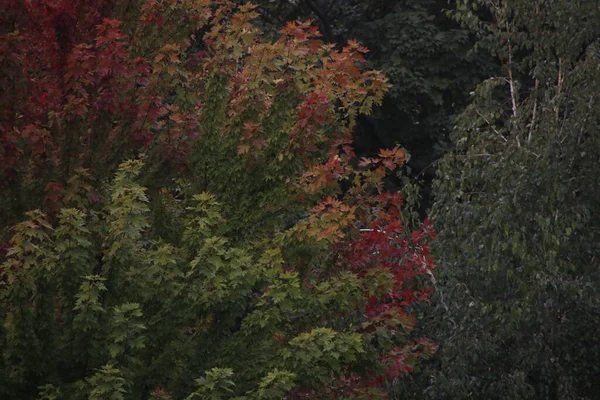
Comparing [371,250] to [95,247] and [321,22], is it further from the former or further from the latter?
[321,22]

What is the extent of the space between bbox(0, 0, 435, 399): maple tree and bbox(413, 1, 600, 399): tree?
2.11 metres

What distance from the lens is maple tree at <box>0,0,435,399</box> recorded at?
731 centimetres

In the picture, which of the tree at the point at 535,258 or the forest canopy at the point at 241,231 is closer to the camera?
the forest canopy at the point at 241,231

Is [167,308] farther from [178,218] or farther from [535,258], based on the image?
[535,258]

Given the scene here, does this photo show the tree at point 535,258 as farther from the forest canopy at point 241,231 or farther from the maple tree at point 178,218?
the maple tree at point 178,218

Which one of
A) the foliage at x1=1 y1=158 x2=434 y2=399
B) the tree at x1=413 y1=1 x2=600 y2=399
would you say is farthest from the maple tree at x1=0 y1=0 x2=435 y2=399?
the tree at x1=413 y1=1 x2=600 y2=399

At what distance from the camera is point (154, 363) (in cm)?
785

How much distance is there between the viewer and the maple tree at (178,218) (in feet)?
24.0

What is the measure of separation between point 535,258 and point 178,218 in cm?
439

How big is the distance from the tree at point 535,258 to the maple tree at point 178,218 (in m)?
2.11

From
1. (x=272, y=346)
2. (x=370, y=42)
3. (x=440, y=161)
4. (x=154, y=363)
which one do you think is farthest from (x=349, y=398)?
(x=370, y=42)

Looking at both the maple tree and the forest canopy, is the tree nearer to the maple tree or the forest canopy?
the forest canopy

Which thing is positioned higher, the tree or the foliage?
the foliage

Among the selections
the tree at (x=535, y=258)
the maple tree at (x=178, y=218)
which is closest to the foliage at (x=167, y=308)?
the maple tree at (x=178, y=218)
